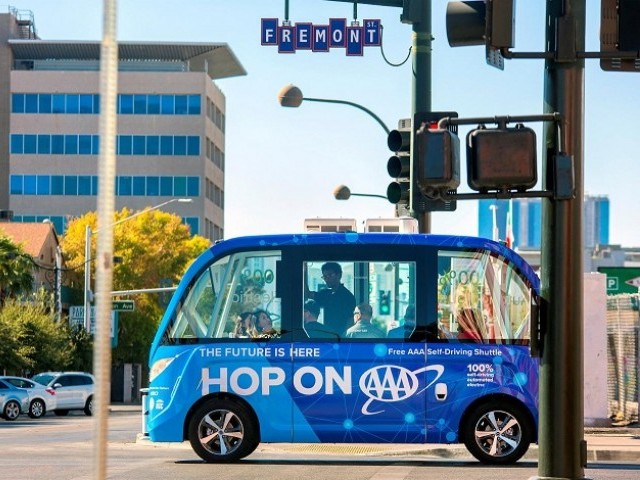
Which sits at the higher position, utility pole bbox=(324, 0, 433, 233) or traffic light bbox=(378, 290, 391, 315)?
utility pole bbox=(324, 0, 433, 233)

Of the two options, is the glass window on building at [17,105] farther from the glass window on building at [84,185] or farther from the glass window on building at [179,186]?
the glass window on building at [179,186]

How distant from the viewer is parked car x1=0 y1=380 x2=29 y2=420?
146 feet

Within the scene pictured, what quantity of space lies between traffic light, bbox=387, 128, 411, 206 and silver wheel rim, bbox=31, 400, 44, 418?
31.2 m

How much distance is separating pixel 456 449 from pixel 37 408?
31.7 m

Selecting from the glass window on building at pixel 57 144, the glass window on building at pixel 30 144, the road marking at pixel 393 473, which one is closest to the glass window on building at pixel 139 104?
the glass window on building at pixel 57 144

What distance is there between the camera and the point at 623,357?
23.5 m

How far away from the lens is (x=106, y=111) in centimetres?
386

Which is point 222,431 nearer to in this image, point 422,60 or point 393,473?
point 393,473

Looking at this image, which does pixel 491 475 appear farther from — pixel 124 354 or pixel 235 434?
pixel 124 354

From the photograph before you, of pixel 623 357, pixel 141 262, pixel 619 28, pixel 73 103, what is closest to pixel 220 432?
pixel 619 28

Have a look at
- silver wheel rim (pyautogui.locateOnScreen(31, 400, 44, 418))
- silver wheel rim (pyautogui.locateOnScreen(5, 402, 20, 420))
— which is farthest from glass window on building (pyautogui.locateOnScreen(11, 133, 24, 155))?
silver wheel rim (pyautogui.locateOnScreen(5, 402, 20, 420))

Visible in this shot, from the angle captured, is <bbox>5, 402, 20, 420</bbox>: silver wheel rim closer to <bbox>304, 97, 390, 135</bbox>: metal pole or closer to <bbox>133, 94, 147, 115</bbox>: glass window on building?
<bbox>304, 97, 390, 135</bbox>: metal pole

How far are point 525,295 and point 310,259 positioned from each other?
2441mm

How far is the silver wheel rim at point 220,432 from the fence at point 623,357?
810 cm
